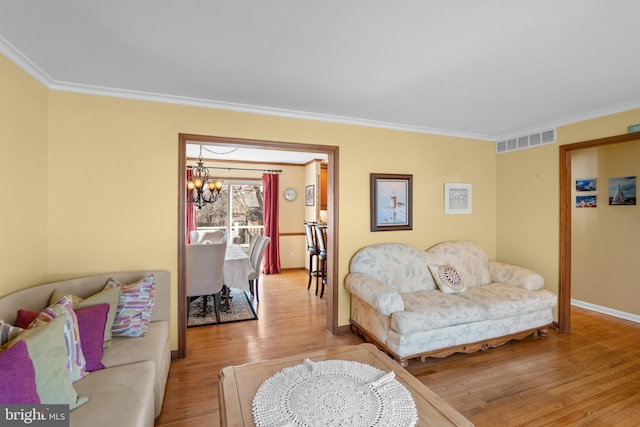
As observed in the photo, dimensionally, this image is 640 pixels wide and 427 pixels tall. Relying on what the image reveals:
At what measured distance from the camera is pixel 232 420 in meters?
1.26

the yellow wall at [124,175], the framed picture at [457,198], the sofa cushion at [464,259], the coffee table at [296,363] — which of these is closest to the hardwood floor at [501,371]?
the yellow wall at [124,175]

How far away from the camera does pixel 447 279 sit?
3.32 m

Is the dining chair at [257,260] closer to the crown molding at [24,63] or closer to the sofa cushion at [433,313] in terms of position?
the sofa cushion at [433,313]

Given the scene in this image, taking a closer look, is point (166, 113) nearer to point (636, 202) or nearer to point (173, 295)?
point (173, 295)

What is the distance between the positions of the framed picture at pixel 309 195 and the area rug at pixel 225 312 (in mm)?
2565

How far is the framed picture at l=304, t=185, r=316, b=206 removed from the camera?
6.34m

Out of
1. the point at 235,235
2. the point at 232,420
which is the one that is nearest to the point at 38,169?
the point at 232,420

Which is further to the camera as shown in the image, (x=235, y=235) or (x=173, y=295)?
(x=235, y=235)

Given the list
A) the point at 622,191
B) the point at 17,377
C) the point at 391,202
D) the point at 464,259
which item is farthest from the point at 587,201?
the point at 17,377

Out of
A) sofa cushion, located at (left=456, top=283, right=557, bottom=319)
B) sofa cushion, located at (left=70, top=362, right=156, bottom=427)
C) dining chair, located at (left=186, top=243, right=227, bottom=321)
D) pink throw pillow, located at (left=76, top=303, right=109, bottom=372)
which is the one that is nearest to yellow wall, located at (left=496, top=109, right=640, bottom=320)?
sofa cushion, located at (left=456, top=283, right=557, bottom=319)

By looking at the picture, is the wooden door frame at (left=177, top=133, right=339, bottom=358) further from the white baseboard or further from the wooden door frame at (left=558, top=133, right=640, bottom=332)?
the white baseboard

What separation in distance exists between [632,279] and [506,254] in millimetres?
1420

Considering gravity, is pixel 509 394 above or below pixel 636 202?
below

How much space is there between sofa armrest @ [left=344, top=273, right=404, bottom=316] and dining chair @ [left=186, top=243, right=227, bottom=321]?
1.58 m
